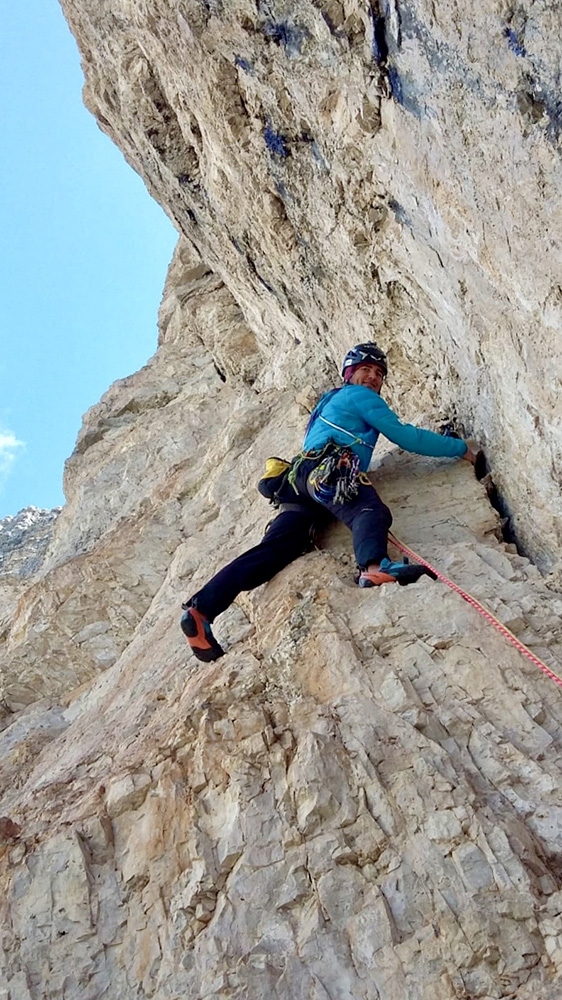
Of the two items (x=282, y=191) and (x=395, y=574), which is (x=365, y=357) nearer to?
(x=395, y=574)

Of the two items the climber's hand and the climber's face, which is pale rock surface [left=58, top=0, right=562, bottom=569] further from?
the climber's face

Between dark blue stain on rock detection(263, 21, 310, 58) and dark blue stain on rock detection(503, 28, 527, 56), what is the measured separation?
251cm

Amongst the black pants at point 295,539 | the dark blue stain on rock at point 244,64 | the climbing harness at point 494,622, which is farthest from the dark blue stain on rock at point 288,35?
the climbing harness at point 494,622

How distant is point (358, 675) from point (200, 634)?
1426 mm

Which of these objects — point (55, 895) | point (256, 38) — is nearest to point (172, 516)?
point (256, 38)

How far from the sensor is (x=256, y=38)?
613 centimetres

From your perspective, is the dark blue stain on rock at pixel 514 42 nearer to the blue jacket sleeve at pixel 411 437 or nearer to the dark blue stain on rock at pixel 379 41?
the dark blue stain on rock at pixel 379 41

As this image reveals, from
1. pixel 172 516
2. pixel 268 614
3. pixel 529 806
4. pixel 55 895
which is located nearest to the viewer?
pixel 529 806

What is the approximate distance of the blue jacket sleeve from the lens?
572 cm

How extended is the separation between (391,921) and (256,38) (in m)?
6.71

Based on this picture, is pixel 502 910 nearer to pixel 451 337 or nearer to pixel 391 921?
pixel 391 921

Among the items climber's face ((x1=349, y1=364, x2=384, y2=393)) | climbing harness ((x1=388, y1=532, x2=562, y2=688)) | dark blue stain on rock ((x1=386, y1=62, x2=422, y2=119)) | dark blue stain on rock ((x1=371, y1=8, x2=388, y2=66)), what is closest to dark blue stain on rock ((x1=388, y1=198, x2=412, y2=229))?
dark blue stain on rock ((x1=386, y1=62, x2=422, y2=119))

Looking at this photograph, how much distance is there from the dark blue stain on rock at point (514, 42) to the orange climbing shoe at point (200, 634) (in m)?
3.82

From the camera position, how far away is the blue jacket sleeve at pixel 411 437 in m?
5.72
